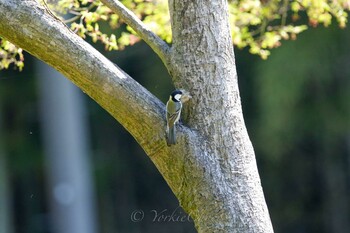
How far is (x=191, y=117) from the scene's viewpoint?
255 centimetres

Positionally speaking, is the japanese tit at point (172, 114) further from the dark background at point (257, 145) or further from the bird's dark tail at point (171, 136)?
the dark background at point (257, 145)

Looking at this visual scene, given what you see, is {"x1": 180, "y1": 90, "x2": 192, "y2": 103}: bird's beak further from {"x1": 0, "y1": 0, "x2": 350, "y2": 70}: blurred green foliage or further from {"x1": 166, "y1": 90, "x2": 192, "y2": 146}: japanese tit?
{"x1": 0, "y1": 0, "x2": 350, "y2": 70}: blurred green foliage

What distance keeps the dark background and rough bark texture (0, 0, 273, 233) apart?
435 centimetres

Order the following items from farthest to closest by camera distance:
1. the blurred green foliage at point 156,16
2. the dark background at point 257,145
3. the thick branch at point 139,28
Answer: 1. the dark background at point 257,145
2. the blurred green foliage at point 156,16
3. the thick branch at point 139,28

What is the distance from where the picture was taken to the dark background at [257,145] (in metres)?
7.08

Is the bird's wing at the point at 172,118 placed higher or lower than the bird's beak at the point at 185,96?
lower

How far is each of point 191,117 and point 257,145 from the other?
5.27 meters

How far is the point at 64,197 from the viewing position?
6.16m

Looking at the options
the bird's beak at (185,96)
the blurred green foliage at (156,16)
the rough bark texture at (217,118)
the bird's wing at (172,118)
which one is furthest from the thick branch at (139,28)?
the blurred green foliage at (156,16)

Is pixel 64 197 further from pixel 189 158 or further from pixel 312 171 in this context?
pixel 189 158

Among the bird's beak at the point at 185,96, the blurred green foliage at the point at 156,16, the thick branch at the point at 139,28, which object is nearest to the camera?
the bird's beak at the point at 185,96

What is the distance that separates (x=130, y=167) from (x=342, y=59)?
2921 millimetres

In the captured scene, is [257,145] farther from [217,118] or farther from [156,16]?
[217,118]

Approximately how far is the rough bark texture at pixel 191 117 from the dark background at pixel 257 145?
14.3 ft
